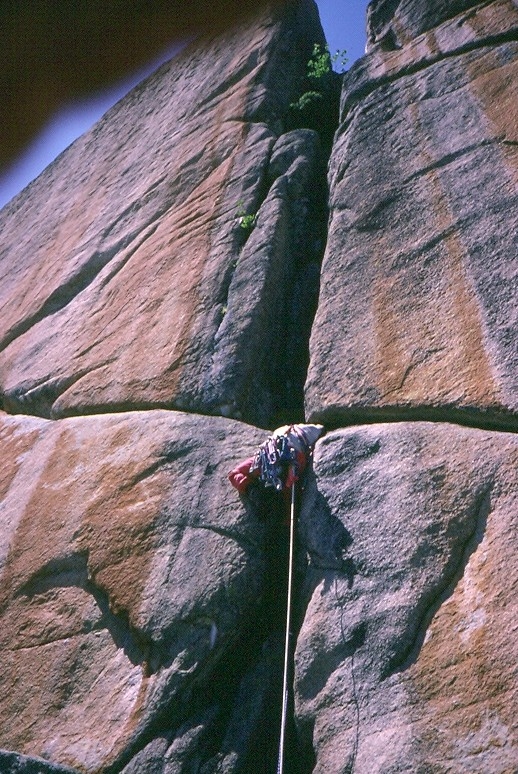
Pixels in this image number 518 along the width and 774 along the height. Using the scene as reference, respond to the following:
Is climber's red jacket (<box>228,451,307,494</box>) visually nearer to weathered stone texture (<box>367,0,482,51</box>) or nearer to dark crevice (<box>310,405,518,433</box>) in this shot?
dark crevice (<box>310,405,518,433</box>)

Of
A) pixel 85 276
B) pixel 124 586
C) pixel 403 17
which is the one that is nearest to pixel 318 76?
pixel 403 17

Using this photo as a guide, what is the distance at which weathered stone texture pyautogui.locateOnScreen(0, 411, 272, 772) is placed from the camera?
367 cm

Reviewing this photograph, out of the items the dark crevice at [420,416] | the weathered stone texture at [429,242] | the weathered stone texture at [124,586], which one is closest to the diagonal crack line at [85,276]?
the weathered stone texture at [429,242]

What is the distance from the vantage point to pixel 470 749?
2834 millimetres

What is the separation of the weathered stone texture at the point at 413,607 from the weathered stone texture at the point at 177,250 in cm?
142

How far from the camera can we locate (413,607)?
3322 mm

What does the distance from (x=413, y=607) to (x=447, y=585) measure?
223 millimetres

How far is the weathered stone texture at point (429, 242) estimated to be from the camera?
3.99m

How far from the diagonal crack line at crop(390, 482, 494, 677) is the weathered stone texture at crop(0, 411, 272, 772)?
104 cm

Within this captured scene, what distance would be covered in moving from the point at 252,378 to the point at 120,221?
3.68 m

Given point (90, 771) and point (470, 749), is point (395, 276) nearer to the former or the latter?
point (470, 749)

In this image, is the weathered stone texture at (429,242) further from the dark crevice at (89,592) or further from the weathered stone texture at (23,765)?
the weathered stone texture at (23,765)

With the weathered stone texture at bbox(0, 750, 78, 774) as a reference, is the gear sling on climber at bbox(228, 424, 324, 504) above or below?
above

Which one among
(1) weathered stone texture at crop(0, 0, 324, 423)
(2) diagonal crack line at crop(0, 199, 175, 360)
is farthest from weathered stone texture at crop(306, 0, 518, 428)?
(2) diagonal crack line at crop(0, 199, 175, 360)
